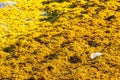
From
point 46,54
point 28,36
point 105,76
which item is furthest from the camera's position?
point 28,36

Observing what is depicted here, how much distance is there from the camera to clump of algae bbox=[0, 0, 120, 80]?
14164 mm

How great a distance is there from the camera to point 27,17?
19625mm

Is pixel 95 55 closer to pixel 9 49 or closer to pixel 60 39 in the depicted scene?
pixel 60 39

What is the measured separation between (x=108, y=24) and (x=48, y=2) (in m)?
5.10

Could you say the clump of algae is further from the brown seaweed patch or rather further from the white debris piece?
the white debris piece

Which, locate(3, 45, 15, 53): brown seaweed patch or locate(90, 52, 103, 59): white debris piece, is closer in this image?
locate(90, 52, 103, 59): white debris piece

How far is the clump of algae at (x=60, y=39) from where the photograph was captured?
1416 cm

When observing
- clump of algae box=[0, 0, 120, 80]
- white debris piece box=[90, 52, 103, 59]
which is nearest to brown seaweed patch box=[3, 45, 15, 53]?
clump of algae box=[0, 0, 120, 80]

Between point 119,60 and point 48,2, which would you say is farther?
point 48,2

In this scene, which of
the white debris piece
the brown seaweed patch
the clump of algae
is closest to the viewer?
the clump of algae

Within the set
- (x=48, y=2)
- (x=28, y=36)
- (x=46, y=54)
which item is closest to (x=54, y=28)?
(x=28, y=36)

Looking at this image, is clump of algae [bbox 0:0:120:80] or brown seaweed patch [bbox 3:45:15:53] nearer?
clump of algae [bbox 0:0:120:80]

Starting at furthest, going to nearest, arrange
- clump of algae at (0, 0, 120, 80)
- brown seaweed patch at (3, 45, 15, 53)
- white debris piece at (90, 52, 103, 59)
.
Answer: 1. brown seaweed patch at (3, 45, 15, 53)
2. white debris piece at (90, 52, 103, 59)
3. clump of algae at (0, 0, 120, 80)

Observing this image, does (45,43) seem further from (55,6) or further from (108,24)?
(55,6)
